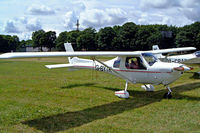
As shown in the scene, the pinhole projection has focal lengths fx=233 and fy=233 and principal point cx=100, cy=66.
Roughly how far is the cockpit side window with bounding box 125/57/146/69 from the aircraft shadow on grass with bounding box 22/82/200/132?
3.97 ft

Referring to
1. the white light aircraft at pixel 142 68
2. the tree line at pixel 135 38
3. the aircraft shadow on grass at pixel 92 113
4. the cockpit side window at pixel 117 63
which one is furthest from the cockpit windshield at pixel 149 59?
the tree line at pixel 135 38

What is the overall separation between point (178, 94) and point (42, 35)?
305 ft

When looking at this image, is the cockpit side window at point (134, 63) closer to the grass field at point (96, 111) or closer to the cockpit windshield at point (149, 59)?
the cockpit windshield at point (149, 59)

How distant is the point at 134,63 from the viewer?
9398 mm

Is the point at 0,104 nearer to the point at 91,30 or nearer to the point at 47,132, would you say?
the point at 47,132

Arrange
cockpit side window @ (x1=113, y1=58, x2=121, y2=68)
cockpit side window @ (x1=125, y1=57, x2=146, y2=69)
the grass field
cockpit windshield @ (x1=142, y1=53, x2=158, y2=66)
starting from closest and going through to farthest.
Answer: the grass field < cockpit windshield @ (x1=142, y1=53, x2=158, y2=66) < cockpit side window @ (x1=125, y1=57, x2=146, y2=69) < cockpit side window @ (x1=113, y1=58, x2=121, y2=68)

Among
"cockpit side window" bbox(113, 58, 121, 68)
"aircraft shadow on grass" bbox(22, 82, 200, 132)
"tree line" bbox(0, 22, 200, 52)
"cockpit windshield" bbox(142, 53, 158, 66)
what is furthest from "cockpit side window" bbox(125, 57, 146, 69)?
"tree line" bbox(0, 22, 200, 52)

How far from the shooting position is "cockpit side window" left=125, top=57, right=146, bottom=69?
9.18 meters

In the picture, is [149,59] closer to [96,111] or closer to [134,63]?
[134,63]

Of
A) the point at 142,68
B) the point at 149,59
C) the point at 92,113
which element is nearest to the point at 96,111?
the point at 92,113

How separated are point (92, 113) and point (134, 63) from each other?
3.28 meters

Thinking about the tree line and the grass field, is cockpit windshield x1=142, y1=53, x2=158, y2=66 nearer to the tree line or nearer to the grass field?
the grass field

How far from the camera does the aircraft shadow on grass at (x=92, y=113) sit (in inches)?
231

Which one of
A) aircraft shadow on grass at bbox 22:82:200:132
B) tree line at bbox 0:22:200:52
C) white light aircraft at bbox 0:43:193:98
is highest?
tree line at bbox 0:22:200:52
